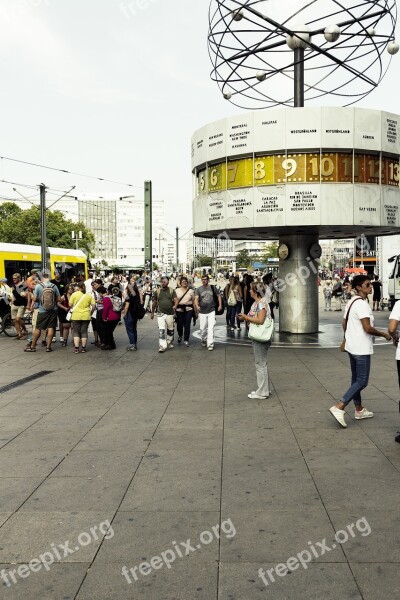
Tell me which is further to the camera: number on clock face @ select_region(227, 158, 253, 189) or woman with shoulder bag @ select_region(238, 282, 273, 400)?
number on clock face @ select_region(227, 158, 253, 189)

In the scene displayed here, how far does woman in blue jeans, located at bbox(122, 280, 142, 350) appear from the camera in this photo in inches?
511

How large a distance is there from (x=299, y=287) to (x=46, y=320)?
6930 millimetres

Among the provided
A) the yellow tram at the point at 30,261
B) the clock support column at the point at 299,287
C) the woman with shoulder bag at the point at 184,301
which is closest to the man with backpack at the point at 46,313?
the woman with shoulder bag at the point at 184,301

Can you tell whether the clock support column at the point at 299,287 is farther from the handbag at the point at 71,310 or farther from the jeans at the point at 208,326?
the handbag at the point at 71,310

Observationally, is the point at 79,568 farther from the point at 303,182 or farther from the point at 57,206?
the point at 57,206

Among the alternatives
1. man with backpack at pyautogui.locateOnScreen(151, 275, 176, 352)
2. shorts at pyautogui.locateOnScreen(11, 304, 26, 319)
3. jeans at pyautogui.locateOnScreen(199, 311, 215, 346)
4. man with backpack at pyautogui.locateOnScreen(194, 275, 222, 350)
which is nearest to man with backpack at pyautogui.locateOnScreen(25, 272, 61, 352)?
shorts at pyautogui.locateOnScreen(11, 304, 26, 319)

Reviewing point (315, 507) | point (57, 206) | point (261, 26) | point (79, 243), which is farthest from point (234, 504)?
point (57, 206)

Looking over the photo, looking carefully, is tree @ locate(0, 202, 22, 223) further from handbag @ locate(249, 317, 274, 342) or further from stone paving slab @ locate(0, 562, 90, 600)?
stone paving slab @ locate(0, 562, 90, 600)

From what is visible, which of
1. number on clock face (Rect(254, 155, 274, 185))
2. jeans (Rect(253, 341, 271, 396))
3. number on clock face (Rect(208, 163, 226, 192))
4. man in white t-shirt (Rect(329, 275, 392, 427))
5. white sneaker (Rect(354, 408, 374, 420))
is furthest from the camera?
number on clock face (Rect(208, 163, 226, 192))

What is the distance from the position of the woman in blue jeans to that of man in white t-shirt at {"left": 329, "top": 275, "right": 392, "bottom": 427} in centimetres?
699

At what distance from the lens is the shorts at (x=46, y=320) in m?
13.0

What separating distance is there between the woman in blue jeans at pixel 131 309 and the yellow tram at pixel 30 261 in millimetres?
9559

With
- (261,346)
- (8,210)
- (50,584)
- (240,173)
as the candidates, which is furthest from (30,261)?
(8,210)

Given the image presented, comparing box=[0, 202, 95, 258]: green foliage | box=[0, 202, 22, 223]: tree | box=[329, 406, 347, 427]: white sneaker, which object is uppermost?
box=[0, 202, 22, 223]: tree
